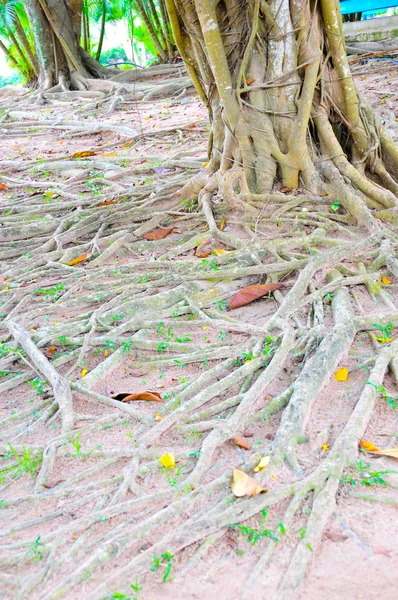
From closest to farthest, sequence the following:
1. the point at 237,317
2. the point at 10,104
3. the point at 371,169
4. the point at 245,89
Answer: the point at 237,317 → the point at 245,89 → the point at 371,169 → the point at 10,104

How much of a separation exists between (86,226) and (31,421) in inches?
80.0

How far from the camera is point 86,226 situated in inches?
158

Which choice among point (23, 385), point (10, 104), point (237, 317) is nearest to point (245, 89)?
point (237, 317)

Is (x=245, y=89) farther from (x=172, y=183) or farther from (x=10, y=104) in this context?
(x=10, y=104)

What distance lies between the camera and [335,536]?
1576 millimetres

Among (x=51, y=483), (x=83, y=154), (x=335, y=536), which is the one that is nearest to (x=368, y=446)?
(x=335, y=536)

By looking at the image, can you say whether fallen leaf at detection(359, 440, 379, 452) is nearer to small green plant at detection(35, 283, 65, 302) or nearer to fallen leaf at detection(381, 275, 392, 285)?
fallen leaf at detection(381, 275, 392, 285)

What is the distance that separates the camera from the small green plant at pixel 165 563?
1.49m

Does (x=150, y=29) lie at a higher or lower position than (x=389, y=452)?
higher

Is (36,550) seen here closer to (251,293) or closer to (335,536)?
(335,536)

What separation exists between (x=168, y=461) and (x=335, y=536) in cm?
60

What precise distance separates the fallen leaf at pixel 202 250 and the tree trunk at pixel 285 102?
0.36m

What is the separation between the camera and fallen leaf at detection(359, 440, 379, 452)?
1.87 metres

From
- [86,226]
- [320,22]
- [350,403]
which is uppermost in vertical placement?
[320,22]
